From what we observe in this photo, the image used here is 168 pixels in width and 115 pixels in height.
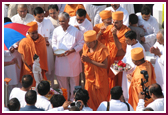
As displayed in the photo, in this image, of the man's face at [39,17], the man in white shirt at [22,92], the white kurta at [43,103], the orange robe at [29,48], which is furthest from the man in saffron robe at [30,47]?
the white kurta at [43,103]

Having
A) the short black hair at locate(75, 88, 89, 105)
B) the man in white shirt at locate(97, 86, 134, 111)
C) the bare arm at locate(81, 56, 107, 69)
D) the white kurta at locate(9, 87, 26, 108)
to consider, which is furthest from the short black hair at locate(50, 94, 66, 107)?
the bare arm at locate(81, 56, 107, 69)

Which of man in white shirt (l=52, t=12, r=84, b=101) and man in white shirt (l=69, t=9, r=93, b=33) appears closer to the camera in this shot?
→ man in white shirt (l=52, t=12, r=84, b=101)

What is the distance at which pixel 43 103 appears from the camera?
6414 millimetres

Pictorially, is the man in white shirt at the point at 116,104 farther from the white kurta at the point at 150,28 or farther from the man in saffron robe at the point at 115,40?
the white kurta at the point at 150,28

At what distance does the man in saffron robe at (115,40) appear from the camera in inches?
334

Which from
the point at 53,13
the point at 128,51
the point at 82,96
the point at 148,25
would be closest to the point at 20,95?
the point at 82,96

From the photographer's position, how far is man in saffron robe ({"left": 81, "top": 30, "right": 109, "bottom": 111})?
7.87 metres

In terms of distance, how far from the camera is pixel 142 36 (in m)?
9.70

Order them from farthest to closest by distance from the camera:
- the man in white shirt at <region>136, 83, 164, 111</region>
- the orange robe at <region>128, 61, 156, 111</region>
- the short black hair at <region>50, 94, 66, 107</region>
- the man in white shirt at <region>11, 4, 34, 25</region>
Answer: the man in white shirt at <region>11, 4, 34, 25</region> < the orange robe at <region>128, 61, 156, 111</region> < the short black hair at <region>50, 94, 66, 107</region> < the man in white shirt at <region>136, 83, 164, 111</region>

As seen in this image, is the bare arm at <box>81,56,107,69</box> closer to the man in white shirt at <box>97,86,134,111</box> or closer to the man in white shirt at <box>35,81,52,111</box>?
the man in white shirt at <box>35,81,52,111</box>

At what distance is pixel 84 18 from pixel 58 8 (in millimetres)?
1999

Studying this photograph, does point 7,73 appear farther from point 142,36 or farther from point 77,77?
point 142,36

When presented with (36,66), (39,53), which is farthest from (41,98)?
(39,53)

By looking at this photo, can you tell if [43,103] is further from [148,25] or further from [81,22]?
[148,25]
